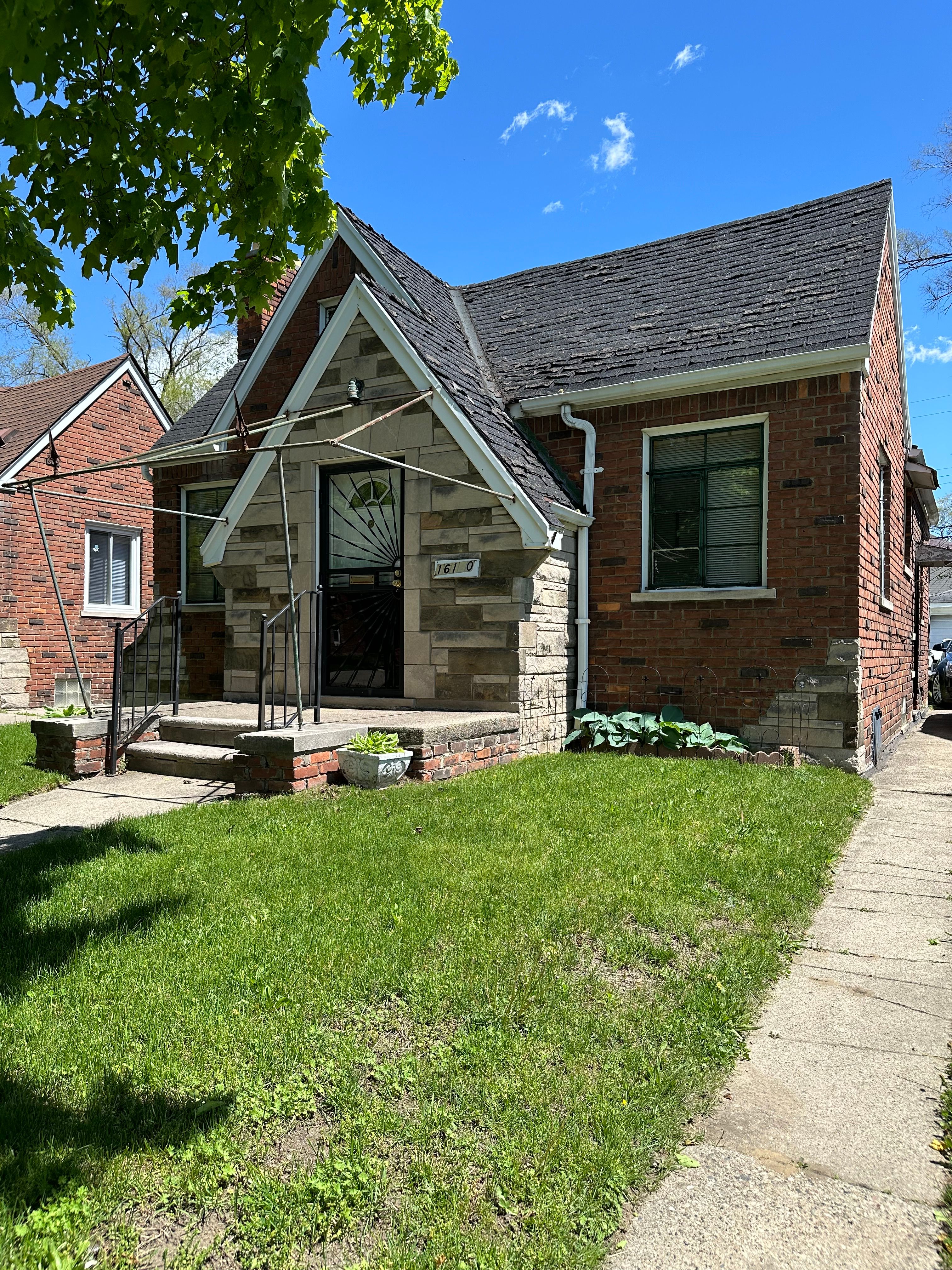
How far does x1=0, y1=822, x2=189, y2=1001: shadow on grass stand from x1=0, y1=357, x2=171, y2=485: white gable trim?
36.8ft

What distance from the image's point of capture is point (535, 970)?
3404 mm

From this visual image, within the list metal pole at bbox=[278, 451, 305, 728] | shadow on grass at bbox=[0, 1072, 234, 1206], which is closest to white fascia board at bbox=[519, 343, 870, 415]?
metal pole at bbox=[278, 451, 305, 728]

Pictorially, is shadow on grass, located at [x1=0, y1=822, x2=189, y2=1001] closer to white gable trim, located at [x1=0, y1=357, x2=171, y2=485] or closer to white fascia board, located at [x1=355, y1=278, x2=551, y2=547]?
white fascia board, located at [x1=355, y1=278, x2=551, y2=547]

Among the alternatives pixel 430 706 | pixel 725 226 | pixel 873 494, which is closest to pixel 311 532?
pixel 430 706

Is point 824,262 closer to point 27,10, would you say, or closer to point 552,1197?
point 27,10

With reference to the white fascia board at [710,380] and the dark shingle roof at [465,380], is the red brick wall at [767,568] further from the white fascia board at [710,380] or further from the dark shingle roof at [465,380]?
the dark shingle roof at [465,380]

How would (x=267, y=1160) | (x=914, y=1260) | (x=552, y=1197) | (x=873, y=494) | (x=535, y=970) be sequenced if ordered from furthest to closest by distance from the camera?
(x=873, y=494) → (x=535, y=970) → (x=267, y=1160) → (x=552, y=1197) → (x=914, y=1260)

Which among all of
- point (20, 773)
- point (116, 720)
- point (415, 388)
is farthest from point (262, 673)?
point (415, 388)

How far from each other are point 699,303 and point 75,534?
12253 mm

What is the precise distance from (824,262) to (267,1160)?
1052 centimetres

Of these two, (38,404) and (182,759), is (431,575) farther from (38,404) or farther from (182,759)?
(38,404)

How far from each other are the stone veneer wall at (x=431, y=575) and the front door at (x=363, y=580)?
23cm

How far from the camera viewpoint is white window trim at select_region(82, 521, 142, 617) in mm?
16125

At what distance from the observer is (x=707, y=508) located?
A: 9328 mm
